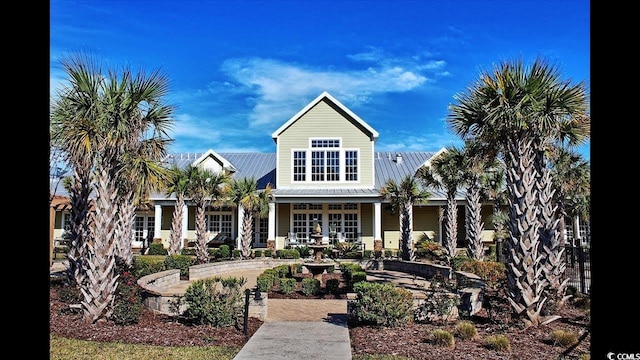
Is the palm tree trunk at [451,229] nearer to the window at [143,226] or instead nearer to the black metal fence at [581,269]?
the black metal fence at [581,269]

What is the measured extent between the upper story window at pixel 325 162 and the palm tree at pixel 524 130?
17967 mm

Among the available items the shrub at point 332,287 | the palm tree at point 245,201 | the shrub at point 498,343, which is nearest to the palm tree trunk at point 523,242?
the shrub at point 498,343

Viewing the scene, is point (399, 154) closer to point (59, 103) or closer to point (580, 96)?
point (580, 96)

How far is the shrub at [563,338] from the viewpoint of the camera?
7214mm

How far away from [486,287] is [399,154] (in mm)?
23075

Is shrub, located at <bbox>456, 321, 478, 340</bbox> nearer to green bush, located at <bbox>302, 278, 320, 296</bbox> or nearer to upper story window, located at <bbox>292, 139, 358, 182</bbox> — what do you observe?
green bush, located at <bbox>302, 278, 320, 296</bbox>

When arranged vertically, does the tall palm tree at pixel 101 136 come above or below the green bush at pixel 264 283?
above

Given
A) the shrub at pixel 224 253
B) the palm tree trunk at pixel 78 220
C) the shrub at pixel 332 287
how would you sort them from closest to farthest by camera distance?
the palm tree trunk at pixel 78 220, the shrub at pixel 332 287, the shrub at pixel 224 253

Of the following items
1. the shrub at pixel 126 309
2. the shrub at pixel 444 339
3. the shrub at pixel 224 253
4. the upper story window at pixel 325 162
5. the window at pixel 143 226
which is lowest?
the shrub at pixel 224 253

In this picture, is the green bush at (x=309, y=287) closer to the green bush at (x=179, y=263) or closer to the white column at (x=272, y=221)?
the green bush at (x=179, y=263)

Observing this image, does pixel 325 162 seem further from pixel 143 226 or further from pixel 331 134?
pixel 143 226

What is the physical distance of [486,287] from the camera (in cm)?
1146

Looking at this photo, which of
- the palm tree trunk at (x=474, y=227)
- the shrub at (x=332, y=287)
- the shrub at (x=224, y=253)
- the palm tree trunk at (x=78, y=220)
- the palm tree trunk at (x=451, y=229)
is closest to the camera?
the palm tree trunk at (x=78, y=220)

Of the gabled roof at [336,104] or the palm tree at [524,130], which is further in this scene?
the gabled roof at [336,104]
